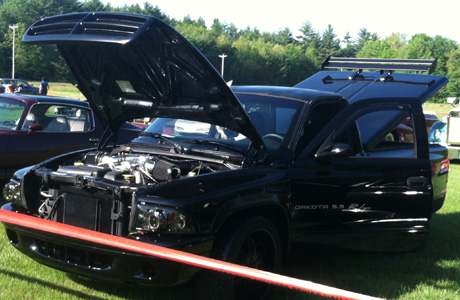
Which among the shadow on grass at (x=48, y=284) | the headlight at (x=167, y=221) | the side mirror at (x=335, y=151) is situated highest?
the side mirror at (x=335, y=151)

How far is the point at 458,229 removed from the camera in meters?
7.78

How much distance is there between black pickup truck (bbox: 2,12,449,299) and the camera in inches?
155

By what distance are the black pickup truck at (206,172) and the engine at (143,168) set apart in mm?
14

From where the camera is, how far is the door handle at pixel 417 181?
541cm

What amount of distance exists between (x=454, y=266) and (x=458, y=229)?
6.26ft

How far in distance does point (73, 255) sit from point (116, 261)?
399 millimetres

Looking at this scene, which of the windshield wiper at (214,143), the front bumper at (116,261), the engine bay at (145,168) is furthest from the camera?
the windshield wiper at (214,143)

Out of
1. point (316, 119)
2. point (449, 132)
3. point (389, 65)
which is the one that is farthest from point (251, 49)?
point (316, 119)

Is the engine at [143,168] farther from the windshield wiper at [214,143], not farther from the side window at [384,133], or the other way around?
the side window at [384,133]

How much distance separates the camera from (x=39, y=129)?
8.47m

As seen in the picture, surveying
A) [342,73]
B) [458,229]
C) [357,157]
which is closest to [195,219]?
[357,157]

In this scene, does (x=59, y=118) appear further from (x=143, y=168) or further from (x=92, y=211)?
(x=92, y=211)

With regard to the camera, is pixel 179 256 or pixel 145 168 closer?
pixel 179 256

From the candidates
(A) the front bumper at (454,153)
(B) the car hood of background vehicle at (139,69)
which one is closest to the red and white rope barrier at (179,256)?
(B) the car hood of background vehicle at (139,69)
